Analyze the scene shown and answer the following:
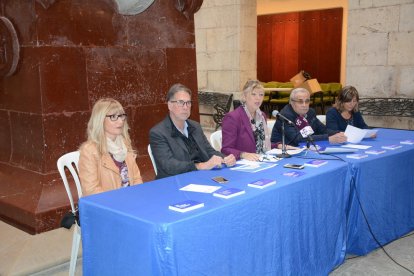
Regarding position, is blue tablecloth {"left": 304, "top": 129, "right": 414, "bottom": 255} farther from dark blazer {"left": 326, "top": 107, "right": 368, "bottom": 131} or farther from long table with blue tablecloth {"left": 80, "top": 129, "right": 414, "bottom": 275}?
dark blazer {"left": 326, "top": 107, "right": 368, "bottom": 131}

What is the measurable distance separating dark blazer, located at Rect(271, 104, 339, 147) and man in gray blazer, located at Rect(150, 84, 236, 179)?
42.1 inches

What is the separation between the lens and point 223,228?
217 centimetres

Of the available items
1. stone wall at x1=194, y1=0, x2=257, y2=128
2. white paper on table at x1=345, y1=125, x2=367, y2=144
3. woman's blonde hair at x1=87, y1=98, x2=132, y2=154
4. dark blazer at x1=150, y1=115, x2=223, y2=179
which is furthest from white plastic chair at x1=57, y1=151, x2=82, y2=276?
stone wall at x1=194, y1=0, x2=257, y2=128

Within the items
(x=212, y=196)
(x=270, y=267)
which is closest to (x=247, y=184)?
(x=212, y=196)

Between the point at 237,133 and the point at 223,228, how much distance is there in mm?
1688

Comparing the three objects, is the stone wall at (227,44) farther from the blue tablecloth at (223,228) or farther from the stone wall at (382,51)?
the blue tablecloth at (223,228)

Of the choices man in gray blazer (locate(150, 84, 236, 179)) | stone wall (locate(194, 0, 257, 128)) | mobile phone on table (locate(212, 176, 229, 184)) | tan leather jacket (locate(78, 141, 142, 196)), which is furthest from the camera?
stone wall (locate(194, 0, 257, 128))

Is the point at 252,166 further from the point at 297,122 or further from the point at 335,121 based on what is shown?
the point at 335,121

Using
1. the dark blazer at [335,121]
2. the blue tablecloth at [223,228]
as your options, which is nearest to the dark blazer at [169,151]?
the blue tablecloth at [223,228]

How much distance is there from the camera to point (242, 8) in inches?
348

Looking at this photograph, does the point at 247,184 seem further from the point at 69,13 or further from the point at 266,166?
the point at 69,13

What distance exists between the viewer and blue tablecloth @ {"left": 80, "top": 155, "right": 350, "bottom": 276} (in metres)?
2.00

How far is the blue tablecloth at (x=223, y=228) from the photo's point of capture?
1999 millimetres

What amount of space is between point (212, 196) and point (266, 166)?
793mm
